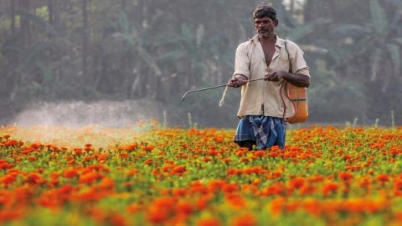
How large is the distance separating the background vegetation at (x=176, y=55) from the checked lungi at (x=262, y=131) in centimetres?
2235

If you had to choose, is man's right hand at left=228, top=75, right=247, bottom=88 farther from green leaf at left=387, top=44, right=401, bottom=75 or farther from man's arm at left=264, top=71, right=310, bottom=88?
green leaf at left=387, top=44, right=401, bottom=75

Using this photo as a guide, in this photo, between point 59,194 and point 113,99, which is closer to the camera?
point 59,194

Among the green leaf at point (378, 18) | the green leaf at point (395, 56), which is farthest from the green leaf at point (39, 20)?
the green leaf at point (395, 56)

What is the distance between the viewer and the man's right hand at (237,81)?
21.7 feet

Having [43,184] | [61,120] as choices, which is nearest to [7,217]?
[43,184]

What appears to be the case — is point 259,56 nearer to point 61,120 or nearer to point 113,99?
point 61,120

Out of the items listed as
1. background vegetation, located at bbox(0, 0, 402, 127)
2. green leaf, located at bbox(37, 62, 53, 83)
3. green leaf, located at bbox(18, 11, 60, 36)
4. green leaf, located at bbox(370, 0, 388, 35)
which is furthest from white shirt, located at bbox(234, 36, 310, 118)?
green leaf, located at bbox(370, 0, 388, 35)

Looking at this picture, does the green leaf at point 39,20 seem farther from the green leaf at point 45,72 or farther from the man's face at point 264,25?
the man's face at point 264,25

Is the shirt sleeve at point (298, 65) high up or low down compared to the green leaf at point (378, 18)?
down

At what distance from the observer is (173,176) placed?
4.93 m

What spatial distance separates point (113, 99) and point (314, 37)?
9134mm

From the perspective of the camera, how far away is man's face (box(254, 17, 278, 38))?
6879 mm

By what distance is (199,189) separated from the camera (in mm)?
3791

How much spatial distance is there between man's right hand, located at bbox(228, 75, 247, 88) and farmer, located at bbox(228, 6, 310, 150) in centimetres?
6
